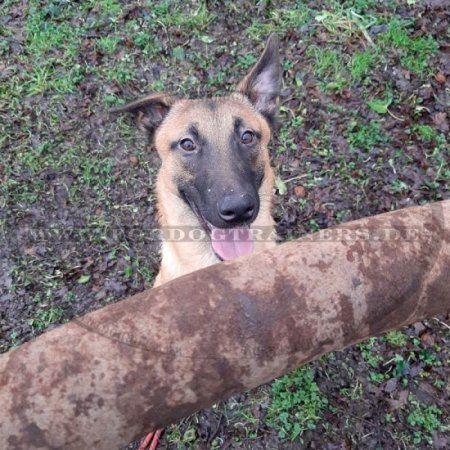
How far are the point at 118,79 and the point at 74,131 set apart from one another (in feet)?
3.03

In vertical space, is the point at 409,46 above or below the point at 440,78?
above

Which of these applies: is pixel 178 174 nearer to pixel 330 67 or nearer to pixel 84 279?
pixel 84 279

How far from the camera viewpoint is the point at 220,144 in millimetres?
4258

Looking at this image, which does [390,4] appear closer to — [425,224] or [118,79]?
[118,79]

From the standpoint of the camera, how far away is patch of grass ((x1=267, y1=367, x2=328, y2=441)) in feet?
15.2

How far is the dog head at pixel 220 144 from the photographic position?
3.80m

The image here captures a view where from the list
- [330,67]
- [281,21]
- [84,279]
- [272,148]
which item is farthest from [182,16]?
[84,279]

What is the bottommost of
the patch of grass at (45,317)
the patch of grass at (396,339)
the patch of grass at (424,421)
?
the patch of grass at (424,421)

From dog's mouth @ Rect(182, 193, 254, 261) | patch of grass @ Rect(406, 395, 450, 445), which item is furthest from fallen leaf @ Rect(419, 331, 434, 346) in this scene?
dog's mouth @ Rect(182, 193, 254, 261)

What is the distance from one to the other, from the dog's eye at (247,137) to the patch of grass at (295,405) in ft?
7.35

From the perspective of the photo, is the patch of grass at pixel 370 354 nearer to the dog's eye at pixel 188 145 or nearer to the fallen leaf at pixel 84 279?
the dog's eye at pixel 188 145

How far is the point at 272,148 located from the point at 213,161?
2265mm

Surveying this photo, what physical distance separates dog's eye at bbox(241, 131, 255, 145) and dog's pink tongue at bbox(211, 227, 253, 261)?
0.76 metres

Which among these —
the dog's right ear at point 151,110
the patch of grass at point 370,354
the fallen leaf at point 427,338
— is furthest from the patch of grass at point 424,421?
the dog's right ear at point 151,110
